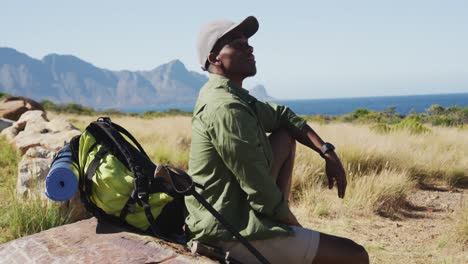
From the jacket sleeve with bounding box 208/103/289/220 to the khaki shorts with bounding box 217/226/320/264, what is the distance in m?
0.17

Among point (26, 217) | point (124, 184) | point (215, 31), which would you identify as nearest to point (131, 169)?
point (124, 184)

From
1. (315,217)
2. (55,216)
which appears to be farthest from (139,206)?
(315,217)

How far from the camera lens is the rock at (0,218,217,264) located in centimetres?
256

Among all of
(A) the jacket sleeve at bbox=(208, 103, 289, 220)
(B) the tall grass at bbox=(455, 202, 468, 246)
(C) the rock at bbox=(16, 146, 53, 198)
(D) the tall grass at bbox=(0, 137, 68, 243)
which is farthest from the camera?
(C) the rock at bbox=(16, 146, 53, 198)

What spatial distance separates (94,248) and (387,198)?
4.31 meters

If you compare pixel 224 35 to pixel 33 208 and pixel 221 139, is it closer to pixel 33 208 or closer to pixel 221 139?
pixel 221 139

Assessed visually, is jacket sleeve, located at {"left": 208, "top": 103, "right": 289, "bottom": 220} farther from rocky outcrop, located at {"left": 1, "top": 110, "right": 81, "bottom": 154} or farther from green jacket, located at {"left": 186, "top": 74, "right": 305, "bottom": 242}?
rocky outcrop, located at {"left": 1, "top": 110, "right": 81, "bottom": 154}

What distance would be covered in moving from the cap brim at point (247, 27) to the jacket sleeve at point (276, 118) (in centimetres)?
38

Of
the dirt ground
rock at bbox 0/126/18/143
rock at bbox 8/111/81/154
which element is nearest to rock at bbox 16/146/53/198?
rock at bbox 8/111/81/154

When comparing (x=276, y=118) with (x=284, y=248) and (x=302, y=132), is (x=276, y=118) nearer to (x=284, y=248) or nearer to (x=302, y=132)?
(x=302, y=132)

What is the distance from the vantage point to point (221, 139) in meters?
2.42

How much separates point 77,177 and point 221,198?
71 centimetres

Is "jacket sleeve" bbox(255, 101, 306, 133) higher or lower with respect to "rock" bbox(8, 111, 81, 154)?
higher

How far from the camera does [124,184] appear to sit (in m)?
2.62
